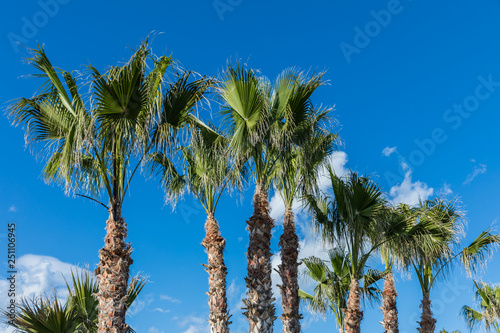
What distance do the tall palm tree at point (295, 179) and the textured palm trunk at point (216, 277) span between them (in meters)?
1.53

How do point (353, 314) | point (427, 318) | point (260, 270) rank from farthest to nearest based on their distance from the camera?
1. point (427, 318)
2. point (353, 314)
3. point (260, 270)

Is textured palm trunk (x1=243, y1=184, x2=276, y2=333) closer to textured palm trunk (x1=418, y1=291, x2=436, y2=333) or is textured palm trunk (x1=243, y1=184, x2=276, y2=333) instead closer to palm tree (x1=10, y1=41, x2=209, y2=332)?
palm tree (x1=10, y1=41, x2=209, y2=332)

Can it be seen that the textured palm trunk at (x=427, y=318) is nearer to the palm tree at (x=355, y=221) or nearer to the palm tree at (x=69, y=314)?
the palm tree at (x=355, y=221)

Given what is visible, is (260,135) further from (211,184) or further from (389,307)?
(389,307)

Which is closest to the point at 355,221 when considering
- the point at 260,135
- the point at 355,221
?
the point at 355,221

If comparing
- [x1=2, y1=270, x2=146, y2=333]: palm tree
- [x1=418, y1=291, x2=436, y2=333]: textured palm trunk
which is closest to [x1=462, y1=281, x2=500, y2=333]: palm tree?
[x1=418, y1=291, x2=436, y2=333]: textured palm trunk

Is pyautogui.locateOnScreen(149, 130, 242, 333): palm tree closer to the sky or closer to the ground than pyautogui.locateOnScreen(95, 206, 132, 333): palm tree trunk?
closer to the sky

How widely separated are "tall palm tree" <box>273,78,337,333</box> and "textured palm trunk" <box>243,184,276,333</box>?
1.24 meters

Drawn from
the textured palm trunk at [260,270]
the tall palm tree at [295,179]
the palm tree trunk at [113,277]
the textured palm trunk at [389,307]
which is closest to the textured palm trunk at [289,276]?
the tall palm tree at [295,179]

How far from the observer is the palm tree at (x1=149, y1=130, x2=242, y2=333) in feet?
35.8

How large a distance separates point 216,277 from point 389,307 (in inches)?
298

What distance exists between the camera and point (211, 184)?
11.9 meters

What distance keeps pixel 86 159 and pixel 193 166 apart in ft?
10.8

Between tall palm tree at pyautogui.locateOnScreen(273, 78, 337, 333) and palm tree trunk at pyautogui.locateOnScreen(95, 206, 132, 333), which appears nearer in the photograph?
palm tree trunk at pyautogui.locateOnScreen(95, 206, 132, 333)
